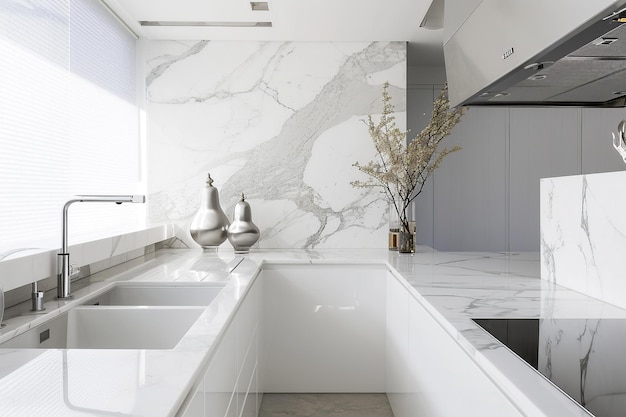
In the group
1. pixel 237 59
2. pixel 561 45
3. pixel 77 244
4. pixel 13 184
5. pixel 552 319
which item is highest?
pixel 237 59

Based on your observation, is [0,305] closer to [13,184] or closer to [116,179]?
[13,184]

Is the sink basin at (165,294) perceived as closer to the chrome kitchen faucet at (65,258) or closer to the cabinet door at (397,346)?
the chrome kitchen faucet at (65,258)

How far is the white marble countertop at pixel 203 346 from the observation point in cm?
78

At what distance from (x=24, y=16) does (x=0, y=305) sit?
3.95 ft

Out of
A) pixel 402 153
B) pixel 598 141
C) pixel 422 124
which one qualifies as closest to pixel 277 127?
pixel 402 153

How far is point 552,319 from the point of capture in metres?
1.28

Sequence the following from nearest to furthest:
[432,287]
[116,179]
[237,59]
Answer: [432,287]
[116,179]
[237,59]

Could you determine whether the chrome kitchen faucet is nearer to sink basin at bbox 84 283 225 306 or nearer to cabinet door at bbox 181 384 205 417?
sink basin at bbox 84 283 225 306

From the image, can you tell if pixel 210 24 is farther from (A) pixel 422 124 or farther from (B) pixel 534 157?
(B) pixel 534 157

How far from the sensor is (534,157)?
3955 mm

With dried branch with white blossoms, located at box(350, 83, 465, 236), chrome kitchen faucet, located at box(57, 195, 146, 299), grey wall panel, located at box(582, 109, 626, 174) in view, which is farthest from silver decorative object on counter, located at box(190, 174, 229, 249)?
grey wall panel, located at box(582, 109, 626, 174)

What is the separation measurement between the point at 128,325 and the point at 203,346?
528mm

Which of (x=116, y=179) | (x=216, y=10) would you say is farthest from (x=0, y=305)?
(x=216, y=10)

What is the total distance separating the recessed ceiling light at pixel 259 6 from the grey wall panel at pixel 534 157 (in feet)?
7.43
